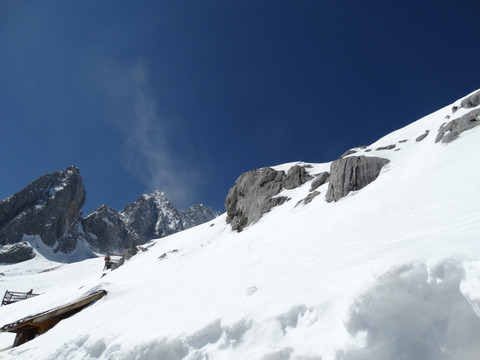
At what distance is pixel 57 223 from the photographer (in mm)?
122062

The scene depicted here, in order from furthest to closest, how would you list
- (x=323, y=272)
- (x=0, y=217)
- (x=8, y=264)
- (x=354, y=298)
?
(x=0, y=217)
(x=8, y=264)
(x=323, y=272)
(x=354, y=298)

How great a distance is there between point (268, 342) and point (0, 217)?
144964mm

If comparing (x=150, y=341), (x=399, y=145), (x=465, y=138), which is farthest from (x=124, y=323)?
(x=399, y=145)

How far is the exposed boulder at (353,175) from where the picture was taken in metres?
19.0

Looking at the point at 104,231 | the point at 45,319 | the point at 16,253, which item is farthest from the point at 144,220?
the point at 45,319

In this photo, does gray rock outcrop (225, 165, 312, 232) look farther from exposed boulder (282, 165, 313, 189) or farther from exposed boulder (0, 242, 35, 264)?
exposed boulder (0, 242, 35, 264)

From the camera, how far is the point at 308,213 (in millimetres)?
18938

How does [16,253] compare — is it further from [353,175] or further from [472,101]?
[472,101]

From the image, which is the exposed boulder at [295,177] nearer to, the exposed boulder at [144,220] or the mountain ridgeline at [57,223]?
the mountain ridgeline at [57,223]

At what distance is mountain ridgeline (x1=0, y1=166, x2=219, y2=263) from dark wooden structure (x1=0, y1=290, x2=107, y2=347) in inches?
4073

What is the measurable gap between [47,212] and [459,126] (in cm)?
14132

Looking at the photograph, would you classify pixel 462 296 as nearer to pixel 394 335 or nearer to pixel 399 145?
pixel 394 335

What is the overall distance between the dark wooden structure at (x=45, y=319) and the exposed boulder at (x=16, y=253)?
103228 mm

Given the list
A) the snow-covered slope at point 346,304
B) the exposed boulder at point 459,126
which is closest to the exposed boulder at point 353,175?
the exposed boulder at point 459,126
